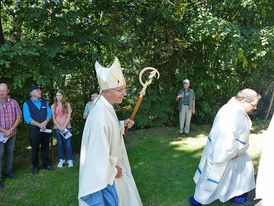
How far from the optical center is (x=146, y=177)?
5.00m

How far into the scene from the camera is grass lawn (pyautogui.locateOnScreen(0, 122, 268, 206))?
4.17 m

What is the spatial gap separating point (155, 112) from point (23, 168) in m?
5.36

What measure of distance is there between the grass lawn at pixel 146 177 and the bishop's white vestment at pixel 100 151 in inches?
81.3

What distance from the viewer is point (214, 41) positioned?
7.98 metres

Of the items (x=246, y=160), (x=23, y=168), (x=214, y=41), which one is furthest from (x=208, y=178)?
(x=214, y=41)

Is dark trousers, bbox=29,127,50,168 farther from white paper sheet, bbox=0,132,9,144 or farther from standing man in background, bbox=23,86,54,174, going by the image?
white paper sheet, bbox=0,132,9,144

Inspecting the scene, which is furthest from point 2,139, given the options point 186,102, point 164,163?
point 186,102

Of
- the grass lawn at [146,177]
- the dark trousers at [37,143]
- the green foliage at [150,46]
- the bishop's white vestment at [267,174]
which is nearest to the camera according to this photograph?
the bishop's white vestment at [267,174]

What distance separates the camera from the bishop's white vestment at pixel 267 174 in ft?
5.63

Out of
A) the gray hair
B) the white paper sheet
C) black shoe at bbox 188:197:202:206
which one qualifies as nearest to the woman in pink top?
the white paper sheet

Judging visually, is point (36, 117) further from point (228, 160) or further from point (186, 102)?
point (186, 102)

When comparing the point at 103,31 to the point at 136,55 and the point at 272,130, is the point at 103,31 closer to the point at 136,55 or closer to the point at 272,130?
the point at 136,55

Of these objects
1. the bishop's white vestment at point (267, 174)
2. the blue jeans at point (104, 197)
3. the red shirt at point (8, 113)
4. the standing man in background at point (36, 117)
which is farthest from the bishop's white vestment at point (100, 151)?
the red shirt at point (8, 113)

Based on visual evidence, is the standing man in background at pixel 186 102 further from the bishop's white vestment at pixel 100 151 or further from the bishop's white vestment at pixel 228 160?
the bishop's white vestment at pixel 100 151
